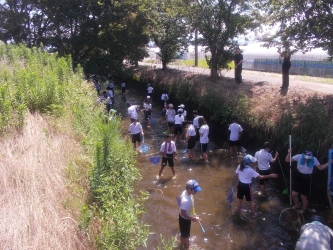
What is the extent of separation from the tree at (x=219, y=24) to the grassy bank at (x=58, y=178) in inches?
493

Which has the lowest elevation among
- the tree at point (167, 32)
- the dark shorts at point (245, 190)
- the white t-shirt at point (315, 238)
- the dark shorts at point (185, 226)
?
the dark shorts at point (185, 226)

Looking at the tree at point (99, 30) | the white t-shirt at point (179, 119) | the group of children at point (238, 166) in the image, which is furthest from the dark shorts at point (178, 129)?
the tree at point (99, 30)

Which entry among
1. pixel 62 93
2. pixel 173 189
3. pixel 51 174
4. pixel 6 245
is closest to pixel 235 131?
pixel 173 189

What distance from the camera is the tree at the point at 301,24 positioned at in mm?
10711

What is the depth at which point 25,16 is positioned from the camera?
1266 inches

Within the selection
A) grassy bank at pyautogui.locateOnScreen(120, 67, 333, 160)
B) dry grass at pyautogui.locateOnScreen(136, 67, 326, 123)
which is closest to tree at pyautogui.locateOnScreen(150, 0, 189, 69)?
dry grass at pyautogui.locateOnScreen(136, 67, 326, 123)

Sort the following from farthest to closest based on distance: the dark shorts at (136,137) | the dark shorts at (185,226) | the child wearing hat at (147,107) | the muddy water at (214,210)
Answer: the child wearing hat at (147,107) < the dark shorts at (136,137) < the muddy water at (214,210) < the dark shorts at (185,226)

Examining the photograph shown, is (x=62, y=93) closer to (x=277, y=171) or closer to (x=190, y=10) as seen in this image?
(x=277, y=171)

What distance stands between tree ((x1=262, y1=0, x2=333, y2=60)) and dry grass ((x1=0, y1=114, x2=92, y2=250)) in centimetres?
956

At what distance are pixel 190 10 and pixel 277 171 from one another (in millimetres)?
12918

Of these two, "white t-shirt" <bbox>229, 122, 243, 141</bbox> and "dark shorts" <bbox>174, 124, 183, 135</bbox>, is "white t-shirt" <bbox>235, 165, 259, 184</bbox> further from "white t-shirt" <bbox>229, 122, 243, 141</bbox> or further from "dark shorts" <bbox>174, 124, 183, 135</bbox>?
"dark shorts" <bbox>174, 124, 183, 135</bbox>

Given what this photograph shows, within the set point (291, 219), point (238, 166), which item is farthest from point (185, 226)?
point (291, 219)

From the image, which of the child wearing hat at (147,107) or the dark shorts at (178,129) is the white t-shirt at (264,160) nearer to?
the dark shorts at (178,129)

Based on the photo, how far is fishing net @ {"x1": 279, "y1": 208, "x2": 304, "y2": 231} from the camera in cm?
754
